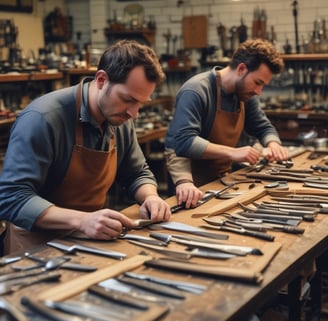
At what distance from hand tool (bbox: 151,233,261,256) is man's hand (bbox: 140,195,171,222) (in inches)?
7.7

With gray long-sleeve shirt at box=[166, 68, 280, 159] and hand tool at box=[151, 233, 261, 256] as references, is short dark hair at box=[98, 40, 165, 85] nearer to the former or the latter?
hand tool at box=[151, 233, 261, 256]

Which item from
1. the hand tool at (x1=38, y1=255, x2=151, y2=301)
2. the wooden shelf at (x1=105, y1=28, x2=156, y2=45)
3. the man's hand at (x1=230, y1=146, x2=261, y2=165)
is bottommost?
the hand tool at (x1=38, y1=255, x2=151, y2=301)

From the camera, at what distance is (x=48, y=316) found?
157cm

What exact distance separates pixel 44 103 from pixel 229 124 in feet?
5.16

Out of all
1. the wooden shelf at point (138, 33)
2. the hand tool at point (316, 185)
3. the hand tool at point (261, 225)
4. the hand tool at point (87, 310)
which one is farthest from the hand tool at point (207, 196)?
the wooden shelf at point (138, 33)

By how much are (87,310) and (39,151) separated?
2.95 ft

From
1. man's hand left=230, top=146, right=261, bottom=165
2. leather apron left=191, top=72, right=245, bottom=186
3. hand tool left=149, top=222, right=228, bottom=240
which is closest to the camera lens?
hand tool left=149, top=222, right=228, bottom=240

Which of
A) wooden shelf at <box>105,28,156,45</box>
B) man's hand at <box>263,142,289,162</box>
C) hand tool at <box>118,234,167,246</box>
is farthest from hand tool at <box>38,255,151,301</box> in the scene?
wooden shelf at <box>105,28,156,45</box>

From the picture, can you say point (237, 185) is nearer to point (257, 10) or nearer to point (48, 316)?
point (48, 316)

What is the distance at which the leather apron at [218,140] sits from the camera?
11.8ft

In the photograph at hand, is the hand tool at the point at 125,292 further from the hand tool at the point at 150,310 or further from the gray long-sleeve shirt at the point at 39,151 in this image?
the gray long-sleeve shirt at the point at 39,151

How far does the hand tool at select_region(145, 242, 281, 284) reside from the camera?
1828mm

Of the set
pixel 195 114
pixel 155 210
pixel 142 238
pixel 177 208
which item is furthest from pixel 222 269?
pixel 195 114

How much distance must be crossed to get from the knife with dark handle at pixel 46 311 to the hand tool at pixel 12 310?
0.11 ft
